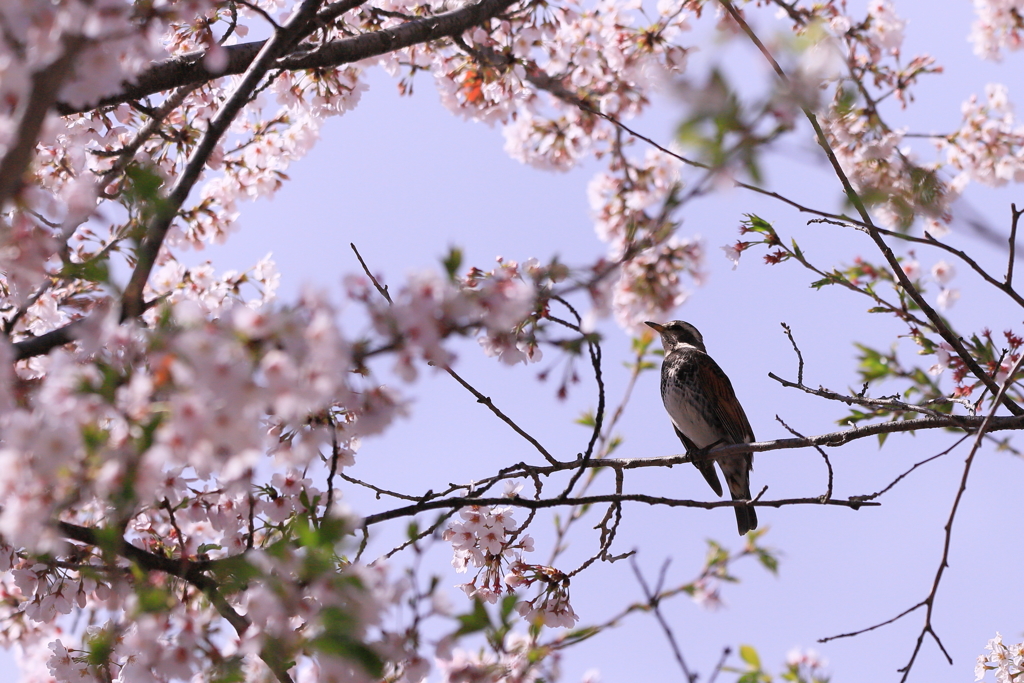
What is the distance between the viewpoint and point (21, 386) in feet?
6.70

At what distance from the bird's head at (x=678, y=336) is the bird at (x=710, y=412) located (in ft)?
1.65

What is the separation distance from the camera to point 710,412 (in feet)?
20.5

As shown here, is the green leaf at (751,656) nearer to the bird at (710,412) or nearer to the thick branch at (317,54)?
the thick branch at (317,54)

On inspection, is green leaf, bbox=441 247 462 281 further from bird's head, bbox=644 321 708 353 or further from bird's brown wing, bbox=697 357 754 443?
bird's head, bbox=644 321 708 353

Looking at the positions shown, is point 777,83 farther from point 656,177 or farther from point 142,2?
point 656,177

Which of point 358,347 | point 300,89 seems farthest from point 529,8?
point 358,347

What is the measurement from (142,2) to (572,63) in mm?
4296

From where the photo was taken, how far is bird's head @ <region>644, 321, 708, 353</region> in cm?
715

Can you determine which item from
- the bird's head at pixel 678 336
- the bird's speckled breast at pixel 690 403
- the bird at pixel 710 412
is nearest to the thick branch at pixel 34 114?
the bird at pixel 710 412

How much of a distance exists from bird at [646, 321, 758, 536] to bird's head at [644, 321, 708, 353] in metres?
0.50

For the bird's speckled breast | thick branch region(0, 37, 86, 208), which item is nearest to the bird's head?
the bird's speckled breast

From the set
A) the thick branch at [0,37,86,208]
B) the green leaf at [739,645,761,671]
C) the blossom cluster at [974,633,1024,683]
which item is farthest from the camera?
the blossom cluster at [974,633,1024,683]

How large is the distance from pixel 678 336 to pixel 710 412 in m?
1.25

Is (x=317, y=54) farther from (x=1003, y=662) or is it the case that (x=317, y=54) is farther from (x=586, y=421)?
(x=1003, y=662)
